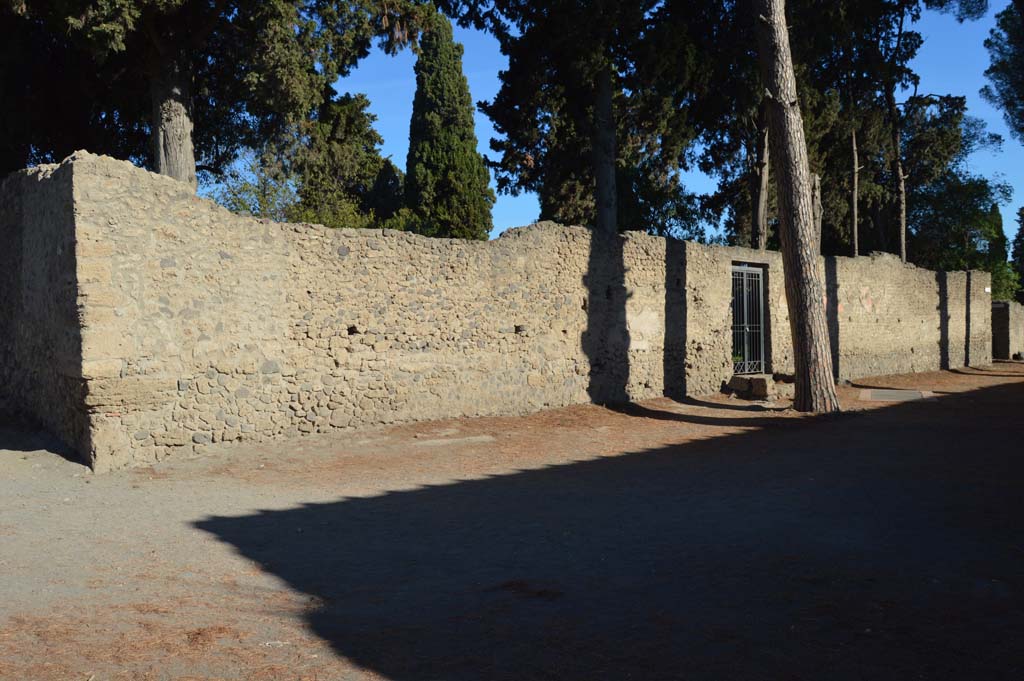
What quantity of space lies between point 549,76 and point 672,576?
596 inches

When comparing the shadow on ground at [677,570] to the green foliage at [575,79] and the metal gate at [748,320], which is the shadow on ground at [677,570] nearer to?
the metal gate at [748,320]

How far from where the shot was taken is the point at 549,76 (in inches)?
695

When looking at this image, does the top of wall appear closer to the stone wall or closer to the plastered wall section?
the plastered wall section

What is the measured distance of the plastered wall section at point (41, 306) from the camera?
778 cm

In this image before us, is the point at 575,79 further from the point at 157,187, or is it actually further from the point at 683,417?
the point at 157,187

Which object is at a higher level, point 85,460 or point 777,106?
point 777,106

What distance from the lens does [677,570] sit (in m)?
4.45

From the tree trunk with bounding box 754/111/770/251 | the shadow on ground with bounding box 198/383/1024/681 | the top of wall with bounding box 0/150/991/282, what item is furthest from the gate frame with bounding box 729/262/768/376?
the shadow on ground with bounding box 198/383/1024/681

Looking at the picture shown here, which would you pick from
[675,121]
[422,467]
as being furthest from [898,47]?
[422,467]

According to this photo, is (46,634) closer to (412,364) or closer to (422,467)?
(422,467)

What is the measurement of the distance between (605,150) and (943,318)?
37.6 feet

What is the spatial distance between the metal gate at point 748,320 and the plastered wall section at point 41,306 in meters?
11.2

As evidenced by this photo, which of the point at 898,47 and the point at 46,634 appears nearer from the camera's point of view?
the point at 46,634

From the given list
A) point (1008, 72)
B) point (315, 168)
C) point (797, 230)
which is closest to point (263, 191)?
point (315, 168)
